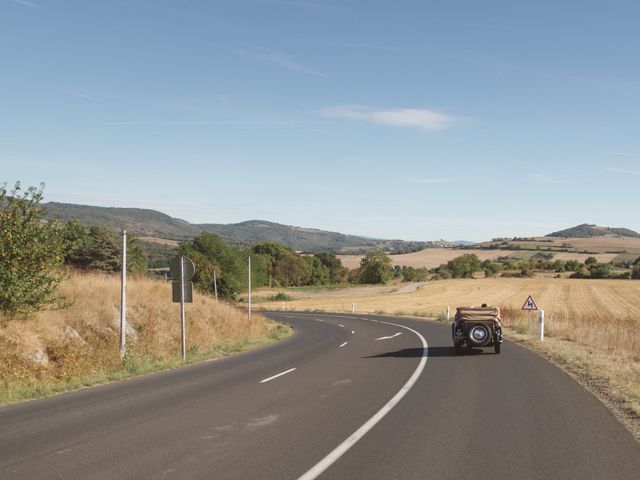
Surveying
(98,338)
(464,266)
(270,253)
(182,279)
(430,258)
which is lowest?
(98,338)

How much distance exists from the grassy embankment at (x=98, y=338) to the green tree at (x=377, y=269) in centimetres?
9150

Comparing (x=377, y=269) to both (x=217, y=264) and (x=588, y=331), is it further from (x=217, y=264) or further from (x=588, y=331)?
(x=588, y=331)

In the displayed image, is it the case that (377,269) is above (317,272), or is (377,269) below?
above

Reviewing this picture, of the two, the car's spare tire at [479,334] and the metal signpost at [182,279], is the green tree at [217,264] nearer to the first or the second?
the metal signpost at [182,279]

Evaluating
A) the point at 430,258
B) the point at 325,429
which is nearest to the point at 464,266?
the point at 430,258

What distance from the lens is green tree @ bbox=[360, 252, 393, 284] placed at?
12233cm

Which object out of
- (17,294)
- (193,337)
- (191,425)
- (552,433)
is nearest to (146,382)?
(17,294)

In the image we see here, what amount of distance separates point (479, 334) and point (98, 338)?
12421 mm

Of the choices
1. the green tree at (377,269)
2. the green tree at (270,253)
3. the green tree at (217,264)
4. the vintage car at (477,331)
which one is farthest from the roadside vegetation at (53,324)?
the green tree at (270,253)

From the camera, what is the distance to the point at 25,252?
51.1 ft

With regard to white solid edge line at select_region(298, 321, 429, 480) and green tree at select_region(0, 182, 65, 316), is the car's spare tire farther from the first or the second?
green tree at select_region(0, 182, 65, 316)

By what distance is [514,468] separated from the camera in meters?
6.57

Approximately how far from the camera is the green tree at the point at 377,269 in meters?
122

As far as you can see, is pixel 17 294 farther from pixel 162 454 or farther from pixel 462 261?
pixel 462 261
